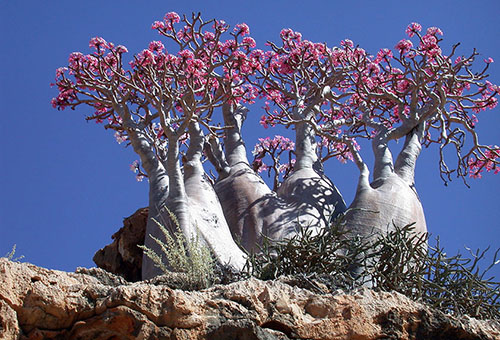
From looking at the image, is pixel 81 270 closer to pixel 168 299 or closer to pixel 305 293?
pixel 168 299

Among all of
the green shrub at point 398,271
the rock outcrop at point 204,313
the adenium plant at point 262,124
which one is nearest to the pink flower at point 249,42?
the adenium plant at point 262,124

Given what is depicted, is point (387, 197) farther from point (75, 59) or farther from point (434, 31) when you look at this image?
point (75, 59)

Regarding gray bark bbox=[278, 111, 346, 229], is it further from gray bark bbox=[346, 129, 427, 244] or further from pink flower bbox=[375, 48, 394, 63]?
pink flower bbox=[375, 48, 394, 63]

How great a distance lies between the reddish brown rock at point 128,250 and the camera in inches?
292

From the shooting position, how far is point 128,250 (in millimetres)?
7457

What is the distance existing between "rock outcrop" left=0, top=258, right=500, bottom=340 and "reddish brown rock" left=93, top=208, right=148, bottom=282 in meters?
3.60

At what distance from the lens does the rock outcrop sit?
10.8ft

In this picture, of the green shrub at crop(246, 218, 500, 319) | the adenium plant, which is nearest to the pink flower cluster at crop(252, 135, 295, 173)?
the adenium plant

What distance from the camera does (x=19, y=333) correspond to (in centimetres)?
322

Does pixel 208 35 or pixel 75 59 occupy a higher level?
pixel 208 35

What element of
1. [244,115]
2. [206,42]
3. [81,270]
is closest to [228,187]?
[244,115]

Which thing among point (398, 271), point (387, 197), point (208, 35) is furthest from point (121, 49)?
point (398, 271)

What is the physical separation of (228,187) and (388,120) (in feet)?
10.5

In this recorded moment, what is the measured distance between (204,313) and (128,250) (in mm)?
4138
